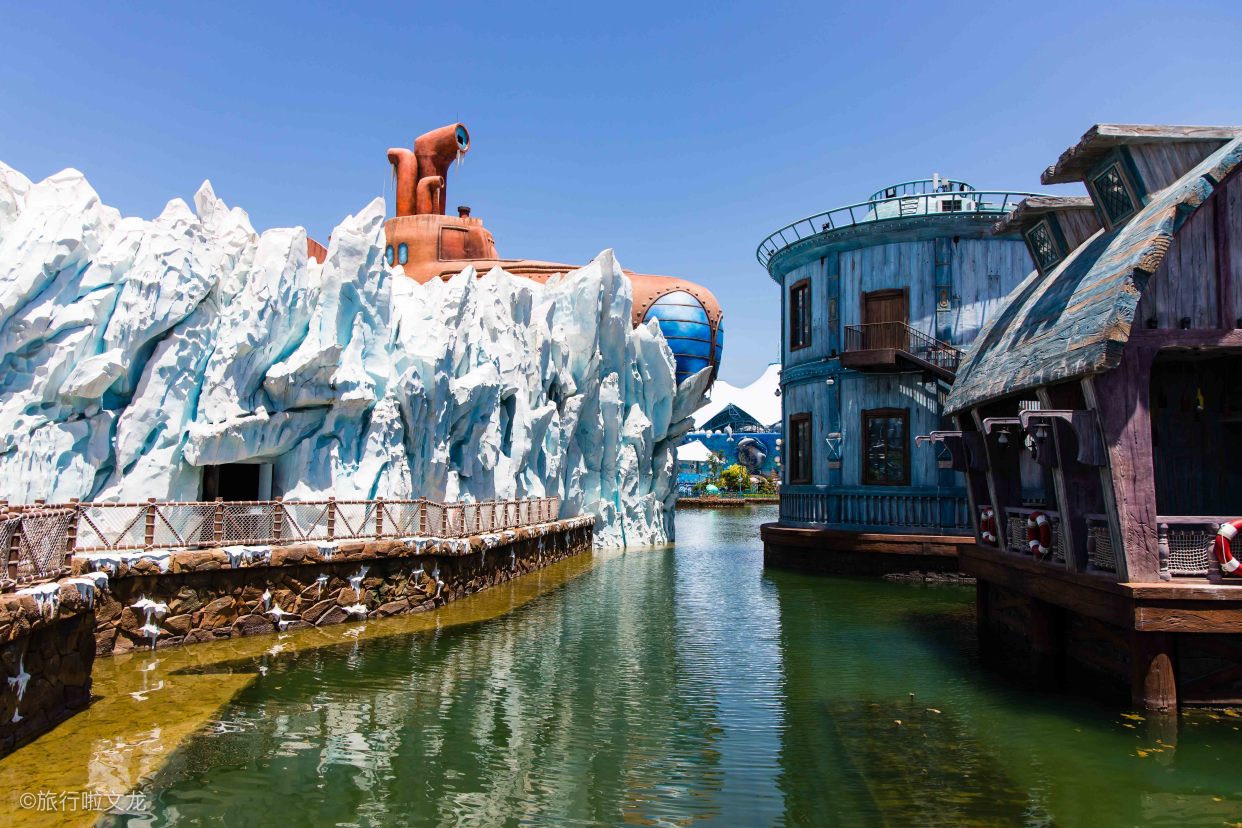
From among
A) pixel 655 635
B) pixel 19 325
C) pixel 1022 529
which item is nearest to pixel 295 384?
pixel 19 325

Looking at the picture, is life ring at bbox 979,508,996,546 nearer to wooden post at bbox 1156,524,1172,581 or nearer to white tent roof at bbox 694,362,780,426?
wooden post at bbox 1156,524,1172,581

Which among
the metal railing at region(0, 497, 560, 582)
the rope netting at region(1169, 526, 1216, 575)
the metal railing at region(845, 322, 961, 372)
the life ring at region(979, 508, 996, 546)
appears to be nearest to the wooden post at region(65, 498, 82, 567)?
the metal railing at region(0, 497, 560, 582)

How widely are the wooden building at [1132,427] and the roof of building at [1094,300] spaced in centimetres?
3

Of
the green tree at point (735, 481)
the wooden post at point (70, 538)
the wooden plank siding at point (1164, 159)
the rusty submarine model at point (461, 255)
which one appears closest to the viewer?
the wooden post at point (70, 538)

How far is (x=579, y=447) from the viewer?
37000mm

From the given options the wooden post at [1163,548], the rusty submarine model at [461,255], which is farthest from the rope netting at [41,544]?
the rusty submarine model at [461,255]

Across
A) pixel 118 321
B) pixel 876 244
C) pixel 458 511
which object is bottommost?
pixel 458 511

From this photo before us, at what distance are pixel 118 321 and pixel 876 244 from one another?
19538 millimetres

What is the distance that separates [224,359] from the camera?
1930cm

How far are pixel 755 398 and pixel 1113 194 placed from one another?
114013 millimetres

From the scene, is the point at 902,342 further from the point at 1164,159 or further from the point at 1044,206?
the point at 1164,159

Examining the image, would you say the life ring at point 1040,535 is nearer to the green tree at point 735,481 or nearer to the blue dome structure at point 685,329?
the blue dome structure at point 685,329

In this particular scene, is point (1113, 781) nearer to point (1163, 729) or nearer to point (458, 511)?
point (1163, 729)

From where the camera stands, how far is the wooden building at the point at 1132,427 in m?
10.3
